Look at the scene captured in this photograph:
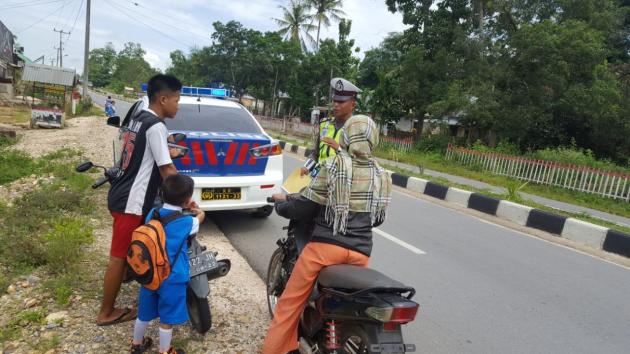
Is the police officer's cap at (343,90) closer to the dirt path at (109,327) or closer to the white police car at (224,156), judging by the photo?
the dirt path at (109,327)

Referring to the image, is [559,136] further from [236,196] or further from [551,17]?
[236,196]

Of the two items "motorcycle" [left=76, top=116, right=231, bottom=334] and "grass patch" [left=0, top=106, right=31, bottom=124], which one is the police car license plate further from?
"grass patch" [left=0, top=106, right=31, bottom=124]

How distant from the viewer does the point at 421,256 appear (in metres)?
5.22

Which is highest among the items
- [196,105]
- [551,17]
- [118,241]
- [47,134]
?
[551,17]

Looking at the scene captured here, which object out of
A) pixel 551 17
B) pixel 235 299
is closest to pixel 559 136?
pixel 551 17

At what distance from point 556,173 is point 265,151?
10.6m

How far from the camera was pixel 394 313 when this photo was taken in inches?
76.4

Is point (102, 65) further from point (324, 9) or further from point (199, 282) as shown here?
point (199, 282)

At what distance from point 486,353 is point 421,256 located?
82.8 inches

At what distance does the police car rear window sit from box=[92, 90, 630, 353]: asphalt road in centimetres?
128

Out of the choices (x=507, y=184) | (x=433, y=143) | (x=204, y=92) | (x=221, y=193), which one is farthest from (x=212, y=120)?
(x=433, y=143)

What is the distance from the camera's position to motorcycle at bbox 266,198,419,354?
6.47ft

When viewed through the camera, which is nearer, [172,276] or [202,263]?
[172,276]

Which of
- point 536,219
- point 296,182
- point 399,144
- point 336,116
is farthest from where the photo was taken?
point 399,144
